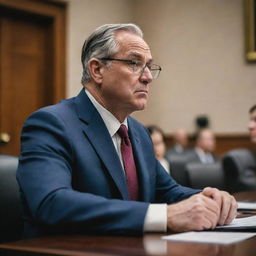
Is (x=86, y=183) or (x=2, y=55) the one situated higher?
(x=2, y=55)

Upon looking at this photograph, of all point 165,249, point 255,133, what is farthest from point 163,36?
point 165,249

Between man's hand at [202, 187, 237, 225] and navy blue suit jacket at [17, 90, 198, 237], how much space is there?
0.28 m

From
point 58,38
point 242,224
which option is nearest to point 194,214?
point 242,224

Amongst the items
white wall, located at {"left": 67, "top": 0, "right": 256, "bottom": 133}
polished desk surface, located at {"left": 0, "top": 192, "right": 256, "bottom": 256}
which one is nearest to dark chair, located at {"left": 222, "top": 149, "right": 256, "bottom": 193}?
white wall, located at {"left": 67, "top": 0, "right": 256, "bottom": 133}

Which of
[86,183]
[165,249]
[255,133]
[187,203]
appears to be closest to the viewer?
[165,249]

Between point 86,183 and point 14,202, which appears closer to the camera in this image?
point 86,183

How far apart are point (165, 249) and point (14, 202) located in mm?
929

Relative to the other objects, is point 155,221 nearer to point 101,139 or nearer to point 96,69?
point 101,139

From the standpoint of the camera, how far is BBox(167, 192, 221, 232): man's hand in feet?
5.17

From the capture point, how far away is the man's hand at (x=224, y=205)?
170 cm

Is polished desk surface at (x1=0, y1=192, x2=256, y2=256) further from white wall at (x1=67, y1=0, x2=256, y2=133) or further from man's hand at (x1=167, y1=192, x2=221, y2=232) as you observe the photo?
white wall at (x1=67, y1=0, x2=256, y2=133)

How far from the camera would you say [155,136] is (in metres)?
6.11

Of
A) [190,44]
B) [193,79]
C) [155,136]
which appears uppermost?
[190,44]

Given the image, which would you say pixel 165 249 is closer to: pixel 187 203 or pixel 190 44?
pixel 187 203
